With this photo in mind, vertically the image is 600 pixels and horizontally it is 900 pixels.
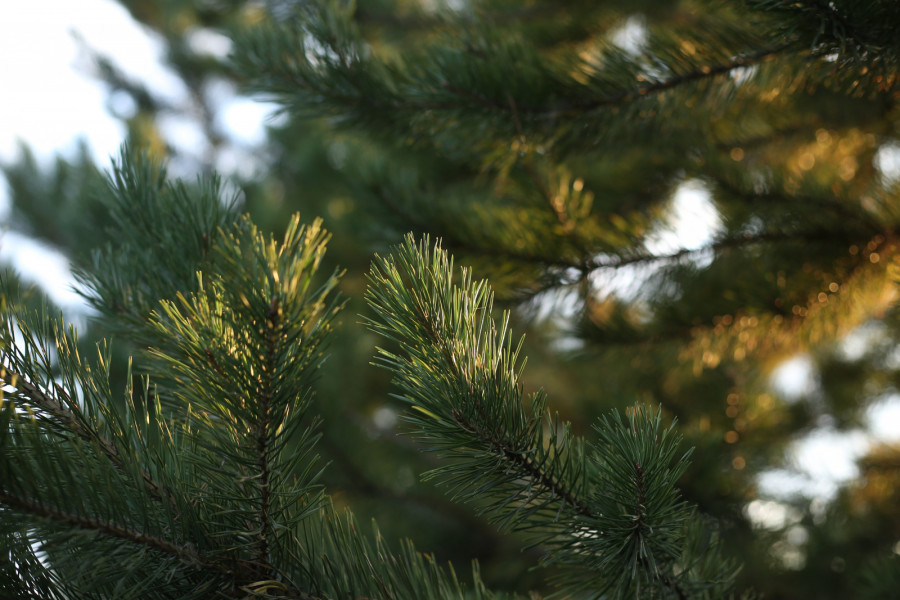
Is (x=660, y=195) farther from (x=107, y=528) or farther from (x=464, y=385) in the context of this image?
(x=107, y=528)

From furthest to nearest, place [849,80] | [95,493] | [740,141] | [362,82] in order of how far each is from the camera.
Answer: [740,141] < [362,82] < [849,80] < [95,493]

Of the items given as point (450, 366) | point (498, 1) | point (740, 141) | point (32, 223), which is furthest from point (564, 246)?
point (32, 223)

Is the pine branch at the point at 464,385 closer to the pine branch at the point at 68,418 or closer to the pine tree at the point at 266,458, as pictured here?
the pine tree at the point at 266,458

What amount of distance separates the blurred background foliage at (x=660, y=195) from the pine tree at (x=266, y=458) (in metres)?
0.09

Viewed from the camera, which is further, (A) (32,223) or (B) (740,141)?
(A) (32,223)

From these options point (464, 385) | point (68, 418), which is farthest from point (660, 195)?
point (68, 418)

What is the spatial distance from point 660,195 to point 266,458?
1299mm

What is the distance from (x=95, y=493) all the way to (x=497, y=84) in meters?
0.76

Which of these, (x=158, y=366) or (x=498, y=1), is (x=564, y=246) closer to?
(x=158, y=366)

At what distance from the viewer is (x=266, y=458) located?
21.1 inches

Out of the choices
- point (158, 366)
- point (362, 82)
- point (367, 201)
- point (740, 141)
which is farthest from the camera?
point (740, 141)

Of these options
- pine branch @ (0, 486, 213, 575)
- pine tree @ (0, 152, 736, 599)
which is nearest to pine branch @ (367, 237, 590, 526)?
pine tree @ (0, 152, 736, 599)

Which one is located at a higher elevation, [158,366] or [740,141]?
[740,141]

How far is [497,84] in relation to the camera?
932 millimetres
